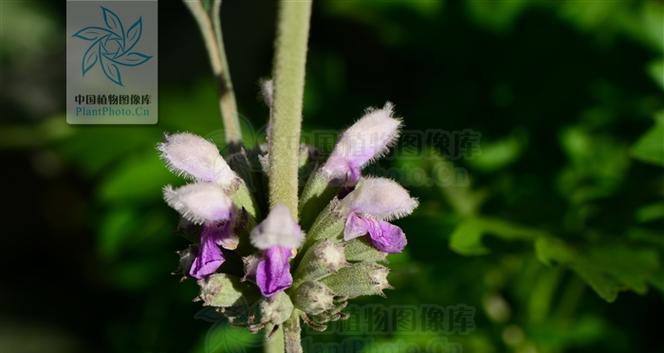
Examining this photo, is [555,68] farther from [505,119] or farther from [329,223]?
[329,223]

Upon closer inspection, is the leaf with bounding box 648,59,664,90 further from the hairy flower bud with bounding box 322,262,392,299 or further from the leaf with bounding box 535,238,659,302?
the hairy flower bud with bounding box 322,262,392,299

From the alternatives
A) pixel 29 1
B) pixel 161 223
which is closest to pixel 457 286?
pixel 161 223

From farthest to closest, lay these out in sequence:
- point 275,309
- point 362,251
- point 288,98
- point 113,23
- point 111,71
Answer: point 111,71, point 113,23, point 362,251, point 275,309, point 288,98

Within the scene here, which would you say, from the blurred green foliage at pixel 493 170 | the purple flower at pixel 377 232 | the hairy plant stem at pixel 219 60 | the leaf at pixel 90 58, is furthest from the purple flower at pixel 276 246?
the leaf at pixel 90 58

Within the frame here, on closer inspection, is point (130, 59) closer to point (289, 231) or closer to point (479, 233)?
point (479, 233)

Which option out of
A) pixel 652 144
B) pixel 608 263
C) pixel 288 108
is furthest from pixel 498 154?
pixel 288 108

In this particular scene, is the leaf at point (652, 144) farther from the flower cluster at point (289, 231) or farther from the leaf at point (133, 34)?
the leaf at point (133, 34)
